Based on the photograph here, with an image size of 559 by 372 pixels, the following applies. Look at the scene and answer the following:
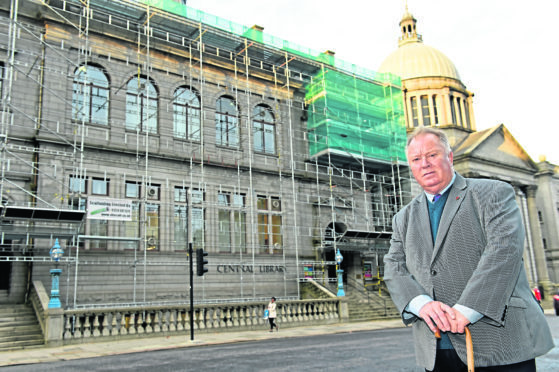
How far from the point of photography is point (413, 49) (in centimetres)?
5316

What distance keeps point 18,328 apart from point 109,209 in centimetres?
616

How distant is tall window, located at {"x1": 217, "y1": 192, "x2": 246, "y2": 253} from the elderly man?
965 inches

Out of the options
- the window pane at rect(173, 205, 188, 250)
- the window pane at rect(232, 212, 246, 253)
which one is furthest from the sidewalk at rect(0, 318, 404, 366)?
the window pane at rect(232, 212, 246, 253)

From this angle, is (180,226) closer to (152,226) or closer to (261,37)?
Answer: (152,226)

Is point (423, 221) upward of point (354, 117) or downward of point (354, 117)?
downward

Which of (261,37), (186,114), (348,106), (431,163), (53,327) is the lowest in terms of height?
(53,327)

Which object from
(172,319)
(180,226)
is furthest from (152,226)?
(172,319)

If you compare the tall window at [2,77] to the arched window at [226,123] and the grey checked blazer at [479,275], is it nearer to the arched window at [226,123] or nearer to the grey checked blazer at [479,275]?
the arched window at [226,123]

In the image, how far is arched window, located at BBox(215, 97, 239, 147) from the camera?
29906 mm

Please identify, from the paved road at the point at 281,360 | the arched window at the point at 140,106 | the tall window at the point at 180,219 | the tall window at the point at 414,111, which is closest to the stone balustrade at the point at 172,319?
the paved road at the point at 281,360

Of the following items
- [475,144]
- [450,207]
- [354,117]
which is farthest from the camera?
[475,144]

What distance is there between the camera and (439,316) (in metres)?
2.86

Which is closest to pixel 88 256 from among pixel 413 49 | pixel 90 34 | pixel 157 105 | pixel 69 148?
pixel 69 148

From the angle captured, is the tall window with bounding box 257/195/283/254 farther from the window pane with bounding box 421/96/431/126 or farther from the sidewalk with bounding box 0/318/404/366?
the window pane with bounding box 421/96/431/126
